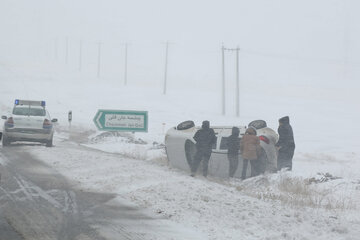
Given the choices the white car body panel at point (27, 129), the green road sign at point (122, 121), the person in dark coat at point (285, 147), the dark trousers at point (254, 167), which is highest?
the green road sign at point (122, 121)

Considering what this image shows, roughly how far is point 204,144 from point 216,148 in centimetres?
78

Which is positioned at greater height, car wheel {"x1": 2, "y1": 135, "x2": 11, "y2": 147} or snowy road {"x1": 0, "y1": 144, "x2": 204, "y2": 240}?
car wheel {"x1": 2, "y1": 135, "x2": 11, "y2": 147}

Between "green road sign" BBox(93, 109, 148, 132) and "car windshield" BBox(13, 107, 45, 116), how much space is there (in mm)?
2286

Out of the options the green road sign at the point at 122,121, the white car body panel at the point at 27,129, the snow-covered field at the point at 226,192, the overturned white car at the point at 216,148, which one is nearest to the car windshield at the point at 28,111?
the white car body panel at the point at 27,129

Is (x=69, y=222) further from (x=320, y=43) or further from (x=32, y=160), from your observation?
(x=320, y=43)

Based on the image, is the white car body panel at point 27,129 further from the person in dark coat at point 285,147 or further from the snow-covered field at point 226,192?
the person in dark coat at point 285,147

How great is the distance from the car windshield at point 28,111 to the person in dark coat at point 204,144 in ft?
28.9

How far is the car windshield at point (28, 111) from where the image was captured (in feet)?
62.4

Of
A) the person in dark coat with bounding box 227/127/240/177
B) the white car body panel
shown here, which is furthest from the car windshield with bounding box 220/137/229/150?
the white car body panel

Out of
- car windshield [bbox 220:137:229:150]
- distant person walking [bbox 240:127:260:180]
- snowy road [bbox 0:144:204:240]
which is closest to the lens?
snowy road [bbox 0:144:204:240]

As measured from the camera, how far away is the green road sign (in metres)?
20.8

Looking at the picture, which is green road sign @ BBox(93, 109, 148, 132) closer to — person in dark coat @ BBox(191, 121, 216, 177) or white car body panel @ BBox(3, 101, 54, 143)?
white car body panel @ BBox(3, 101, 54, 143)

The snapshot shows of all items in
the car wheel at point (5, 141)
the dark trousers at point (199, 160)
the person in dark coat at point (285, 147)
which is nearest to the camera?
the dark trousers at point (199, 160)

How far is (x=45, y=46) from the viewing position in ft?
490
